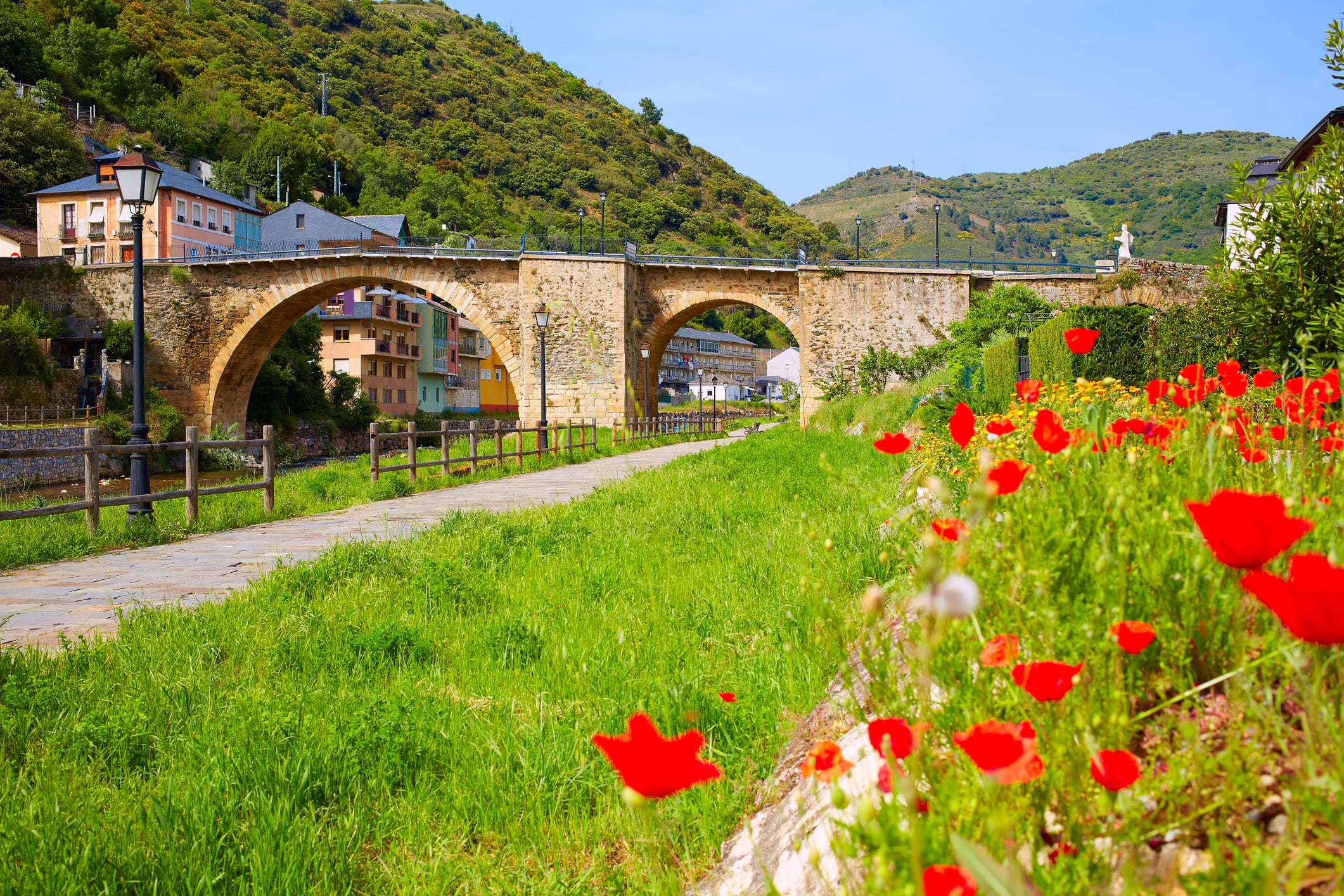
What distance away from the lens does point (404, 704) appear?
2748mm

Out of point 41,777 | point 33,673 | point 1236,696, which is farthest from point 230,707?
point 1236,696

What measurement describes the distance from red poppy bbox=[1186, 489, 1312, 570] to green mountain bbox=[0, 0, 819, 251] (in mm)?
37550

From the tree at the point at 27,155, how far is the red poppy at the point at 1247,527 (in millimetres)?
55267

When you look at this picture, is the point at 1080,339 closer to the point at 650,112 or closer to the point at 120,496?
the point at 120,496

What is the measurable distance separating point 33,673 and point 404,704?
146cm

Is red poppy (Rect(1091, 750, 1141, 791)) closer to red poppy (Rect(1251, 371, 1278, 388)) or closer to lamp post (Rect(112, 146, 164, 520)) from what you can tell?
red poppy (Rect(1251, 371, 1278, 388))

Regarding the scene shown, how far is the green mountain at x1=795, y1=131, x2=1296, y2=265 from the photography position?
318 ft

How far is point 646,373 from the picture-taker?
3331 centimetres

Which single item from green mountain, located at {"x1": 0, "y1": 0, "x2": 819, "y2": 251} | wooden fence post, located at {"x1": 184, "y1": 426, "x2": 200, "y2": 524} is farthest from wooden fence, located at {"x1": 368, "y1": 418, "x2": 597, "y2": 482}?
green mountain, located at {"x1": 0, "y1": 0, "x2": 819, "y2": 251}

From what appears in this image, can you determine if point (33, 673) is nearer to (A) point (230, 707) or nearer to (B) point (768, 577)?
(A) point (230, 707)

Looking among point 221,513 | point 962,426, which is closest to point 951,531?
point 962,426

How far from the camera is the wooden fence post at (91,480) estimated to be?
750 centimetres

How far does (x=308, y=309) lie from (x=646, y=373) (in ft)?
44.8

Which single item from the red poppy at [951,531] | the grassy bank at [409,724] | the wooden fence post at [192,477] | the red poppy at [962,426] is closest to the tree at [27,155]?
the wooden fence post at [192,477]
